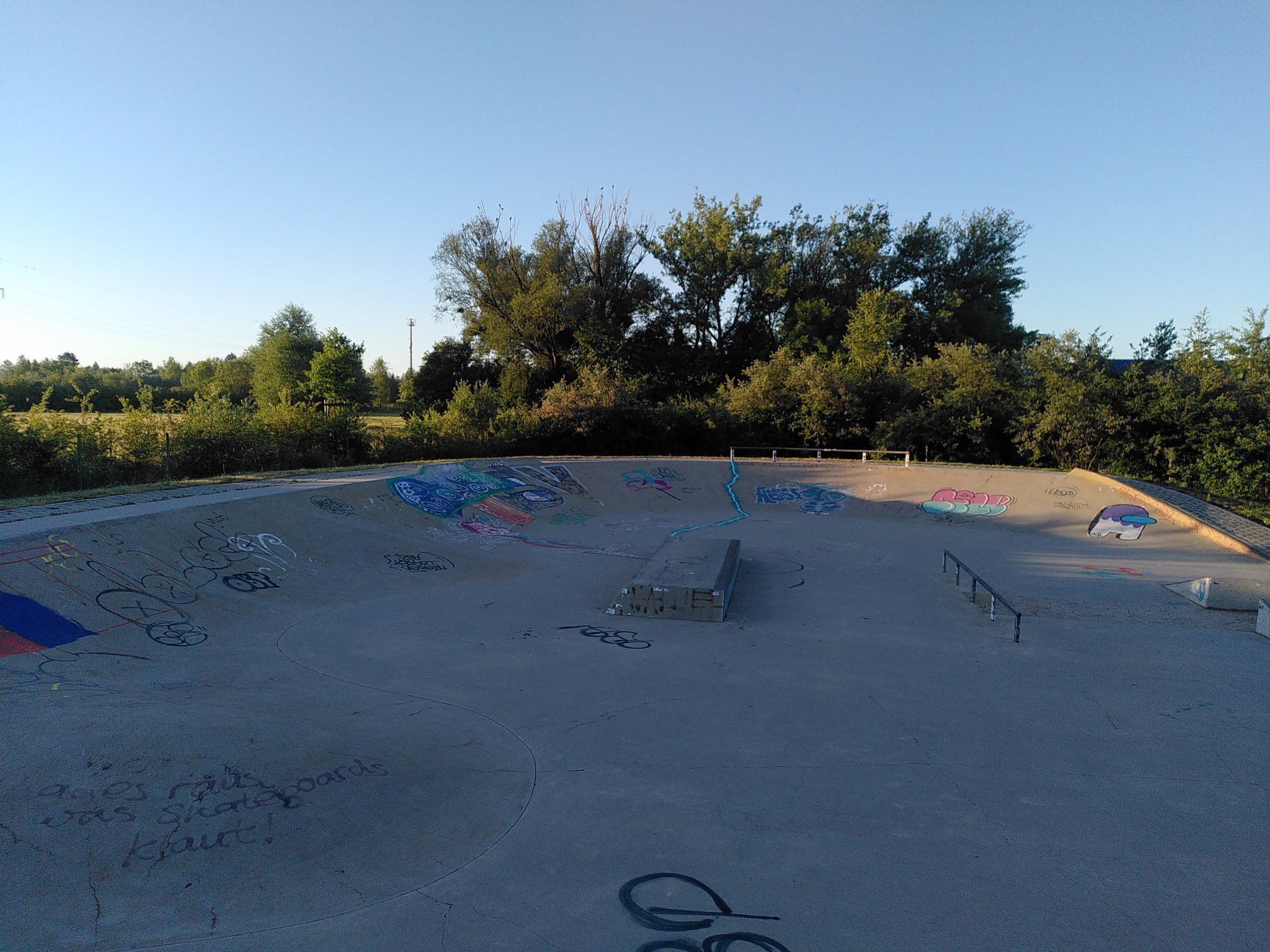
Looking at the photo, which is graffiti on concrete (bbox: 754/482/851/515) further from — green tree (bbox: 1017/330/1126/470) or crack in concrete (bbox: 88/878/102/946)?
crack in concrete (bbox: 88/878/102/946)

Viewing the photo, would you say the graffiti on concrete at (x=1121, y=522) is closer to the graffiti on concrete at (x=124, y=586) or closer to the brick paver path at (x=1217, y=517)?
the brick paver path at (x=1217, y=517)

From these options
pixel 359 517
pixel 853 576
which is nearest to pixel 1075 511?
pixel 853 576

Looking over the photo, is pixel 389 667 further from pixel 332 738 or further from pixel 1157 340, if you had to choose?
pixel 1157 340

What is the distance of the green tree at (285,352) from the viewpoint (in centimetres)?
4006

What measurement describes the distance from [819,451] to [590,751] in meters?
21.3

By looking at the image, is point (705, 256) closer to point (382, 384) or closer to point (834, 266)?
point (834, 266)

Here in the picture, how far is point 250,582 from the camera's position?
9188mm

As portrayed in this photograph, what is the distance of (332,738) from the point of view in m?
4.79

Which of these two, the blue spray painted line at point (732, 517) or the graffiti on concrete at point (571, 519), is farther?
the graffiti on concrete at point (571, 519)

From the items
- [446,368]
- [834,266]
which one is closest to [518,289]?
[446,368]

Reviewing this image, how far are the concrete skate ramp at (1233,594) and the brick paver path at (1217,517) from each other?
198 inches

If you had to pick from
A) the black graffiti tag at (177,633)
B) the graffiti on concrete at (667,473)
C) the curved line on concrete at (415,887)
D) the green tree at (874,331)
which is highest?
the green tree at (874,331)

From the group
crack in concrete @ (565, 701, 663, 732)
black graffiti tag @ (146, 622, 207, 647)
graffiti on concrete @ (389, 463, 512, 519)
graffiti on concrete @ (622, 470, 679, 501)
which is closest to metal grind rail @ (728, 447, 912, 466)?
graffiti on concrete @ (622, 470, 679, 501)

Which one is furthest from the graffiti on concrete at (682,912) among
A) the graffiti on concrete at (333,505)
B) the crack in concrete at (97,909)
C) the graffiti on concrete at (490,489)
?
the graffiti on concrete at (490,489)
